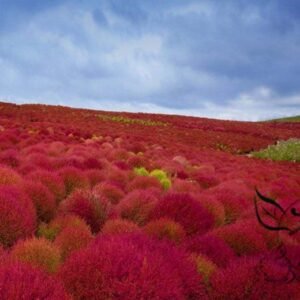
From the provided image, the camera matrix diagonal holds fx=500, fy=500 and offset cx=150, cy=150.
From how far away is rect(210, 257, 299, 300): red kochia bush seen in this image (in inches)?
115

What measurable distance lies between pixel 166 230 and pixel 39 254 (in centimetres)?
118

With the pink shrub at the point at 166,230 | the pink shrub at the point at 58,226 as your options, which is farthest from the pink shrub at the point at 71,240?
the pink shrub at the point at 166,230

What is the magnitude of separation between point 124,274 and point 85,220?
1.78 metres

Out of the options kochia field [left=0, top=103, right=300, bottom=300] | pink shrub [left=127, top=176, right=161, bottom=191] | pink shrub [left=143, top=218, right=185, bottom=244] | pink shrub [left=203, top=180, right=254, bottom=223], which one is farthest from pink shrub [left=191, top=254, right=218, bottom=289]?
Result: pink shrub [left=127, top=176, right=161, bottom=191]

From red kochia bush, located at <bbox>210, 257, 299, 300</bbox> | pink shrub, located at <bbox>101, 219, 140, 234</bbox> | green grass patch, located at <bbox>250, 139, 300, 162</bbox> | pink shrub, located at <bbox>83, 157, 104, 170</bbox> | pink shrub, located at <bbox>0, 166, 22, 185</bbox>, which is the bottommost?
green grass patch, located at <bbox>250, 139, 300, 162</bbox>

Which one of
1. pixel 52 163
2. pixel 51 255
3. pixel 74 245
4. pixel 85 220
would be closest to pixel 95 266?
pixel 51 255

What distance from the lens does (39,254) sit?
10.1 ft

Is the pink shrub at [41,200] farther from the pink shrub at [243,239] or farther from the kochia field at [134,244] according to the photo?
the pink shrub at [243,239]

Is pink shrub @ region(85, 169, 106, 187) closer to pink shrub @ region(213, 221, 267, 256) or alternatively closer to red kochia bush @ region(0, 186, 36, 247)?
red kochia bush @ region(0, 186, 36, 247)

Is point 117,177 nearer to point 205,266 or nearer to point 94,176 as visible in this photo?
point 94,176

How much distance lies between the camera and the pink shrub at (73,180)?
212 inches

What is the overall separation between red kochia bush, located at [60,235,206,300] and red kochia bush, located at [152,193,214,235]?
1.31m

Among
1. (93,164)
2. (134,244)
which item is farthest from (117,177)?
(134,244)

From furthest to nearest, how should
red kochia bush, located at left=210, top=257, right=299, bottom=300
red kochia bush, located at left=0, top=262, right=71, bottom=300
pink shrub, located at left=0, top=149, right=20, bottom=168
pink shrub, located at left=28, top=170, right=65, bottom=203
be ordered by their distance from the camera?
pink shrub, located at left=0, top=149, right=20, bottom=168, pink shrub, located at left=28, top=170, right=65, bottom=203, red kochia bush, located at left=210, top=257, right=299, bottom=300, red kochia bush, located at left=0, top=262, right=71, bottom=300
